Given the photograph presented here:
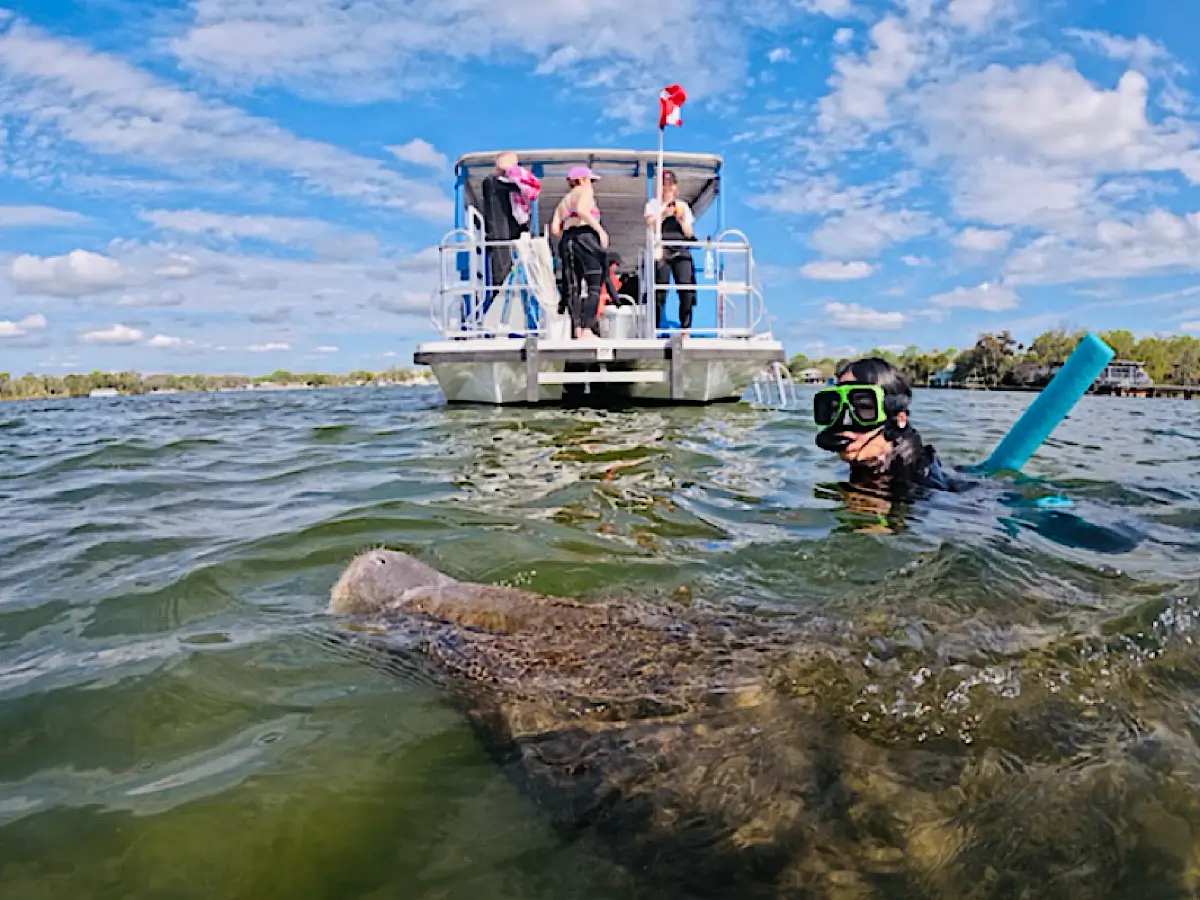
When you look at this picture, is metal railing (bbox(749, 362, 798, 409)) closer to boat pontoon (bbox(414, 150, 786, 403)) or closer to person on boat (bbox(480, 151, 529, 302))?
boat pontoon (bbox(414, 150, 786, 403))

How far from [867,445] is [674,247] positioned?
7.63m

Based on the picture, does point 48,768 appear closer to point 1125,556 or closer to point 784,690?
point 784,690

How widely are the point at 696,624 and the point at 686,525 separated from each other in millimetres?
1586

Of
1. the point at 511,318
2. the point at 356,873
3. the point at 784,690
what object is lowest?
the point at 356,873

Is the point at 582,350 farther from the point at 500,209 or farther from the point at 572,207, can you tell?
the point at 500,209

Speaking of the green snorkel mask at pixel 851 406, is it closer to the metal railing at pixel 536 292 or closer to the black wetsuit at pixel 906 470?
the black wetsuit at pixel 906 470

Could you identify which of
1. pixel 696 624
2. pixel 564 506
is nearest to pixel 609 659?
pixel 696 624

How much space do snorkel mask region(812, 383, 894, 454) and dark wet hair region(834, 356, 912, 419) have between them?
0.03m

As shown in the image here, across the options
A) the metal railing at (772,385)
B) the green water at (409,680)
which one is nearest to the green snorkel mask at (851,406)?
the green water at (409,680)

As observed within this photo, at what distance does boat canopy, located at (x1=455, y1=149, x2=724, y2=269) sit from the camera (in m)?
12.4

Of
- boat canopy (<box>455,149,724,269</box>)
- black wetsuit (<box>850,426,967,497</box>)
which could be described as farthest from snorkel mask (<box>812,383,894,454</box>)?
boat canopy (<box>455,149,724,269</box>)

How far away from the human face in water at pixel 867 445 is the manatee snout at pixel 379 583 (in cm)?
230

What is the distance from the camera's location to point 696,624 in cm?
229

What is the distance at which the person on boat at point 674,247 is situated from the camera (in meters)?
10.6
